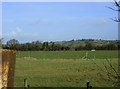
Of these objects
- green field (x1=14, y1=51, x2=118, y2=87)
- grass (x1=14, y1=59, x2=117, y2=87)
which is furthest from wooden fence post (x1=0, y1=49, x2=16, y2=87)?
grass (x1=14, y1=59, x2=117, y2=87)

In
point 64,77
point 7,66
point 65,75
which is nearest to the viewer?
point 7,66

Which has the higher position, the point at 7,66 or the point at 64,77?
the point at 7,66

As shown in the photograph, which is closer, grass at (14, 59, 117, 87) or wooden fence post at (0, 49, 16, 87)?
wooden fence post at (0, 49, 16, 87)

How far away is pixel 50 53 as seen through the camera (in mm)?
45562

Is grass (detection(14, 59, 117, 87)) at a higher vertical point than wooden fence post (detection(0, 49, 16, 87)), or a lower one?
lower

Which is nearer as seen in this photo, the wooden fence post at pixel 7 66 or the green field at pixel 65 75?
the wooden fence post at pixel 7 66

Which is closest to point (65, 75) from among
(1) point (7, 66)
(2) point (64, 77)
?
(2) point (64, 77)

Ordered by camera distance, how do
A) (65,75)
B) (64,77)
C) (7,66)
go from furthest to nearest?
(65,75), (64,77), (7,66)

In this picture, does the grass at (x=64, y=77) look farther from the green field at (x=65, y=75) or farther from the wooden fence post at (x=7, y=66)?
the wooden fence post at (x=7, y=66)

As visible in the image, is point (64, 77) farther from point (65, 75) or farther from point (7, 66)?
point (7, 66)

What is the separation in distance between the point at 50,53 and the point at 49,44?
115 inches

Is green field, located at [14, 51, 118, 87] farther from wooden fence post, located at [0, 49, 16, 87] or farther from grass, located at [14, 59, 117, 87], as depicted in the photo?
wooden fence post, located at [0, 49, 16, 87]

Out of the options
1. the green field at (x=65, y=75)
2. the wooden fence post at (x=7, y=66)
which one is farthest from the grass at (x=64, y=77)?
the wooden fence post at (x=7, y=66)

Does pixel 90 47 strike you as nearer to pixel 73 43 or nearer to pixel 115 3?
pixel 73 43
